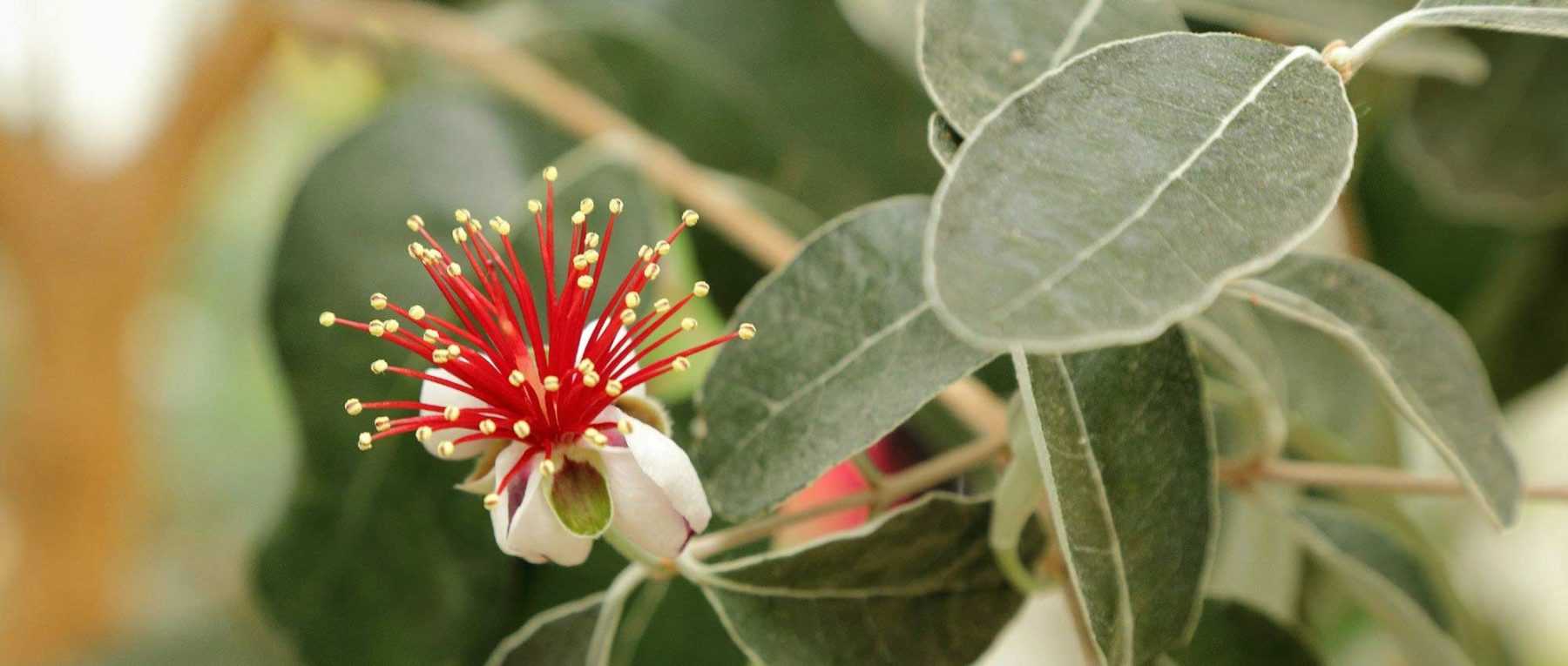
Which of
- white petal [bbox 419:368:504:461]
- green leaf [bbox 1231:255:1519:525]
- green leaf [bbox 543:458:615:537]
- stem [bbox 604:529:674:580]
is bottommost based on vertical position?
green leaf [bbox 1231:255:1519:525]

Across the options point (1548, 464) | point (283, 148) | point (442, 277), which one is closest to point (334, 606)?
point (442, 277)

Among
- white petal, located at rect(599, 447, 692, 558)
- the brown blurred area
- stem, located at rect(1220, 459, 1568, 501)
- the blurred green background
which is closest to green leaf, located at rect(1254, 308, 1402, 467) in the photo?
the blurred green background

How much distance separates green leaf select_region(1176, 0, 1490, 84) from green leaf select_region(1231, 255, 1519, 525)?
135 millimetres

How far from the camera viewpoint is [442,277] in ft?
1.28

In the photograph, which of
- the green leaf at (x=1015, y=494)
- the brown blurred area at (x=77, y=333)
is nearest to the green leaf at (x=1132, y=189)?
the green leaf at (x=1015, y=494)

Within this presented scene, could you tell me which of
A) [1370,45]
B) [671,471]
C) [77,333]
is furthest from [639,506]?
[77,333]

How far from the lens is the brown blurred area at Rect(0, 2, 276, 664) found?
43.8 inches

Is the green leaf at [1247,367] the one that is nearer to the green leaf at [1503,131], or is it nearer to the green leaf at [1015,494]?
the green leaf at [1015,494]

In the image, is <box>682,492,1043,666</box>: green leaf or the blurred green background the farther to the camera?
the blurred green background

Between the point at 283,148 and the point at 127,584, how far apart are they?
0.78 metres

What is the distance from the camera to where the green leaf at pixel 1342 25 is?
0.52m

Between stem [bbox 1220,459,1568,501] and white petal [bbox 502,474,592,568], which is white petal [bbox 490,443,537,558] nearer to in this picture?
white petal [bbox 502,474,592,568]

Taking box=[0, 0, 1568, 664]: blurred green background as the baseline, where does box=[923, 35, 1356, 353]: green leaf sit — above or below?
above

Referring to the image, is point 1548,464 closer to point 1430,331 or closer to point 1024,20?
point 1430,331
